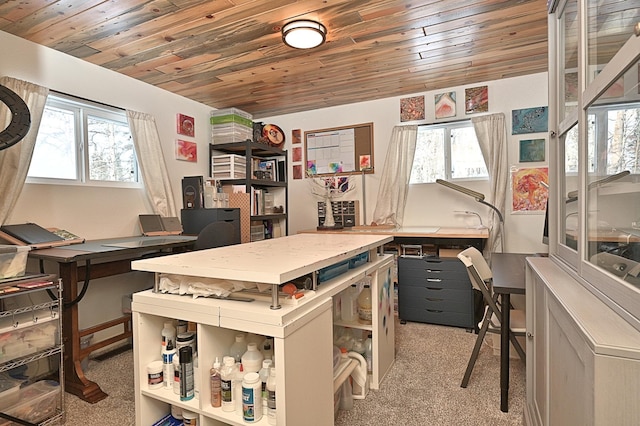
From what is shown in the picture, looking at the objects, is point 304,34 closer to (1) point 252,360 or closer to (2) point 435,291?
(1) point 252,360

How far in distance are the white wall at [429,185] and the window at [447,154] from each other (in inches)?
4.0

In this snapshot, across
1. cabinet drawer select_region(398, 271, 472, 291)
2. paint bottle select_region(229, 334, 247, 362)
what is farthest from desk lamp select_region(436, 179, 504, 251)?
paint bottle select_region(229, 334, 247, 362)

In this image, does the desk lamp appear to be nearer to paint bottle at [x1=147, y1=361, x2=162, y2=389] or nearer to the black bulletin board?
the black bulletin board

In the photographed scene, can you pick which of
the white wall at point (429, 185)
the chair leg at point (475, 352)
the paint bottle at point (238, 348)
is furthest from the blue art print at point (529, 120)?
the paint bottle at point (238, 348)

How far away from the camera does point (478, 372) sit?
2.05 m

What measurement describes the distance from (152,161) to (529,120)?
346 centimetres

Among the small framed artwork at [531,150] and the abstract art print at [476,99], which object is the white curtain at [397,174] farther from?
the small framed artwork at [531,150]

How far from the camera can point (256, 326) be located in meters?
1.00

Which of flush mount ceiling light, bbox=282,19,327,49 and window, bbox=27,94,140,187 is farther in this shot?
window, bbox=27,94,140,187

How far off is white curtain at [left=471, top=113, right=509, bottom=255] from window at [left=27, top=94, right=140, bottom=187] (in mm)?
3247

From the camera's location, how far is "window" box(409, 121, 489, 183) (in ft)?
10.7

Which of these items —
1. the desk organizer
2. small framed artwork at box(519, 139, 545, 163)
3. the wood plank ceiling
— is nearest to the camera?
the desk organizer

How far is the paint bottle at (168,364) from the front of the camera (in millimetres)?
1220

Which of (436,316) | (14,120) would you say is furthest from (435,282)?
(14,120)
